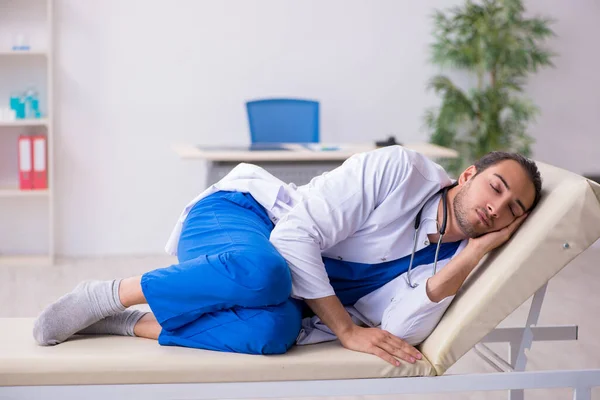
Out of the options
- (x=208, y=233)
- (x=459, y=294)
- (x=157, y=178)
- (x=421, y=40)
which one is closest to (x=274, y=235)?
(x=208, y=233)

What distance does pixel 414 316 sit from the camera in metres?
1.95

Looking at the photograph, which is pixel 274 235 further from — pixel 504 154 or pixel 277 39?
pixel 277 39

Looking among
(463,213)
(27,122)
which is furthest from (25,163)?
(463,213)

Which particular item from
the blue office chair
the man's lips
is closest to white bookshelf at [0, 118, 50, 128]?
the blue office chair

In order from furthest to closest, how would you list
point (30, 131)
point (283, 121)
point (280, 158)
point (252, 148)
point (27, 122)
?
point (30, 131) < point (27, 122) < point (283, 121) < point (252, 148) < point (280, 158)

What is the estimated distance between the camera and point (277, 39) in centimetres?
496

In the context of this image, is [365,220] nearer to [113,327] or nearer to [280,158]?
[113,327]

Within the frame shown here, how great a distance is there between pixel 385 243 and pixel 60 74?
3274mm

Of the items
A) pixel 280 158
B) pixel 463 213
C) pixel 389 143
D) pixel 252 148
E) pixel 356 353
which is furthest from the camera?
pixel 389 143

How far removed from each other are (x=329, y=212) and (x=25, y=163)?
10.3ft

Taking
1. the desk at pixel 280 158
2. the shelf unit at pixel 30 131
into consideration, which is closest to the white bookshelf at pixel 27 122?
the shelf unit at pixel 30 131

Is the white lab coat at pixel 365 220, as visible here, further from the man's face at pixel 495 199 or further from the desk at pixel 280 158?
the desk at pixel 280 158

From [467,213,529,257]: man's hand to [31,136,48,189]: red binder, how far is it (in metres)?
3.23

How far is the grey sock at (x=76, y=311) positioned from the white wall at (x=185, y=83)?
9.93ft
